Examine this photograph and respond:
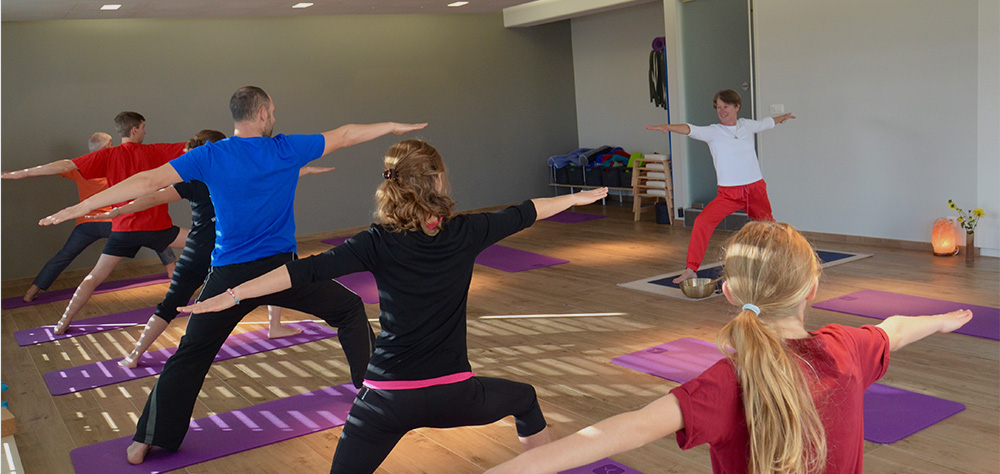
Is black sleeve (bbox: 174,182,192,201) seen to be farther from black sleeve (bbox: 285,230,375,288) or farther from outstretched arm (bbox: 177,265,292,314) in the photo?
black sleeve (bbox: 285,230,375,288)

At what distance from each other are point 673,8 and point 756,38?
3.54ft

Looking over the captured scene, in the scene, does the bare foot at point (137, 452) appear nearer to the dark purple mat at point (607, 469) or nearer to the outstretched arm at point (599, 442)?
the dark purple mat at point (607, 469)

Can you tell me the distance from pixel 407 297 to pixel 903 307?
329 cm

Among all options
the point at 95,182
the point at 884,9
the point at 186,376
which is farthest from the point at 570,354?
the point at 95,182

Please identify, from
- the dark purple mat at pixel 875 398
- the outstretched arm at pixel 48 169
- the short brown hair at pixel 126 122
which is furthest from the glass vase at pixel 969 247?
the outstretched arm at pixel 48 169

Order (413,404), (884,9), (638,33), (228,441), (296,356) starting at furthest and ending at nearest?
(638,33) → (884,9) → (296,356) → (228,441) → (413,404)

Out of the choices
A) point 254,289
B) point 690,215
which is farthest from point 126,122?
point 690,215

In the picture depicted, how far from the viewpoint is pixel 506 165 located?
9930mm

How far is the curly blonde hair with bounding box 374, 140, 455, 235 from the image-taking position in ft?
6.54

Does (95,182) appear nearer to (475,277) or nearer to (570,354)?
(475,277)

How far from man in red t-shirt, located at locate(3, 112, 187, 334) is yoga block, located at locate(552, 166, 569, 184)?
17.6 ft

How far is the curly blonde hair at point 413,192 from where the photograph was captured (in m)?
1.99

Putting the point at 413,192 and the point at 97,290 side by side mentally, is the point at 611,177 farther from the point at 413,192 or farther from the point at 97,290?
the point at 413,192

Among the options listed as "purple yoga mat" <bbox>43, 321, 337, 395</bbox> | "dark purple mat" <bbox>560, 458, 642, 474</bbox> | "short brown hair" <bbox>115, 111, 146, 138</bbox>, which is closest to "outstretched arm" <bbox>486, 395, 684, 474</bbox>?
"dark purple mat" <bbox>560, 458, 642, 474</bbox>
